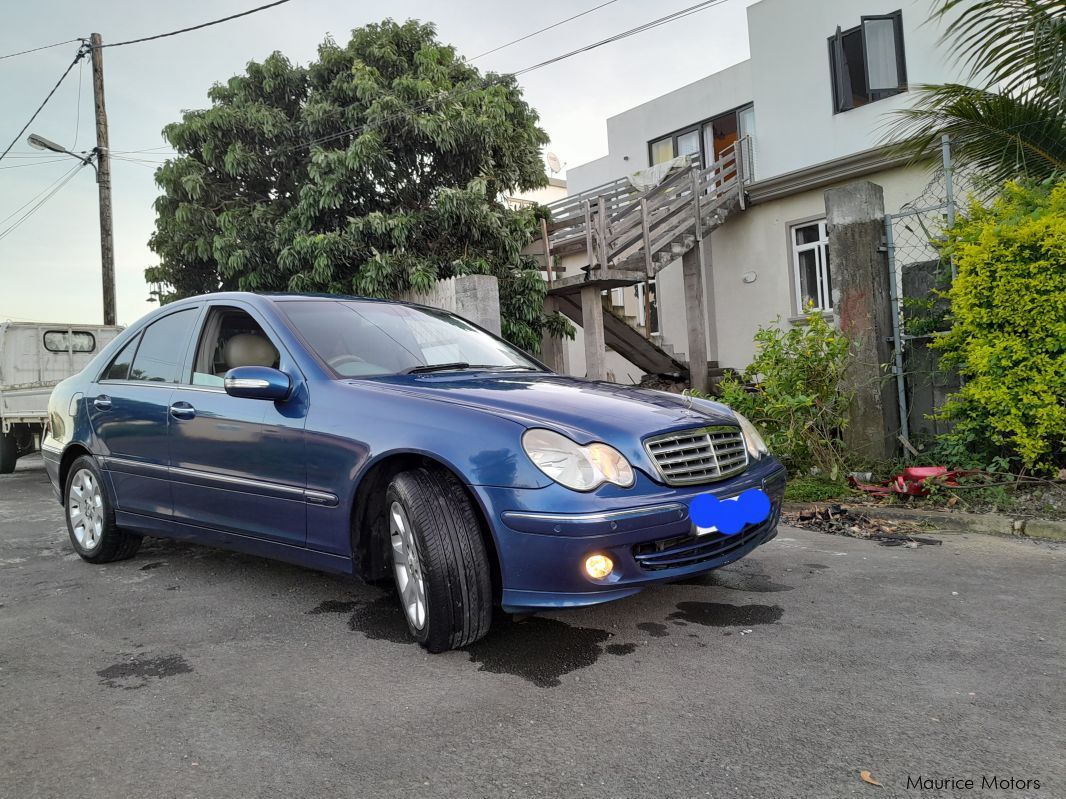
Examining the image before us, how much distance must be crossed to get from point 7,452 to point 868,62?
13693 mm

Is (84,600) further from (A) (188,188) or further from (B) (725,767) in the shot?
(A) (188,188)

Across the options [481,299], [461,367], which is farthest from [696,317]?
[461,367]

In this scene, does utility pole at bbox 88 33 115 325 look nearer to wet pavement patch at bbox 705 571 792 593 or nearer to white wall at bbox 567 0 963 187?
white wall at bbox 567 0 963 187

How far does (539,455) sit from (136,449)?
2.68m

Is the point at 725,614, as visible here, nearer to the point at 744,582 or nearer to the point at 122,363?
the point at 744,582

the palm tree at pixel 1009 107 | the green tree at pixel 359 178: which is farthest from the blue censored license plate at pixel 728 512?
the green tree at pixel 359 178

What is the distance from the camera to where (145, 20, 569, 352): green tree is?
1202cm

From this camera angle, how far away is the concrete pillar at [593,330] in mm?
12820

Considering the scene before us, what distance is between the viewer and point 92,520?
4988mm

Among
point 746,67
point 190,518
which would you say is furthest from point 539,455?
point 746,67

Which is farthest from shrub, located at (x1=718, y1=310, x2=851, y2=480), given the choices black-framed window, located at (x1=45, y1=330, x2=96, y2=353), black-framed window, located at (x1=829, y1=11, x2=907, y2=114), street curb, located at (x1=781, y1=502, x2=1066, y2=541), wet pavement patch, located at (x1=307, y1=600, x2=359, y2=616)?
black-framed window, located at (x1=45, y1=330, x2=96, y2=353)

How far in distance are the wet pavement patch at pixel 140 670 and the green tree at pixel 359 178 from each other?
8.42 metres

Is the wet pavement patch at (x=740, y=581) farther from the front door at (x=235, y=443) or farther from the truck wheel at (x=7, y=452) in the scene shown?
the truck wheel at (x=7, y=452)

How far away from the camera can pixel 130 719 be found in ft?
8.91
